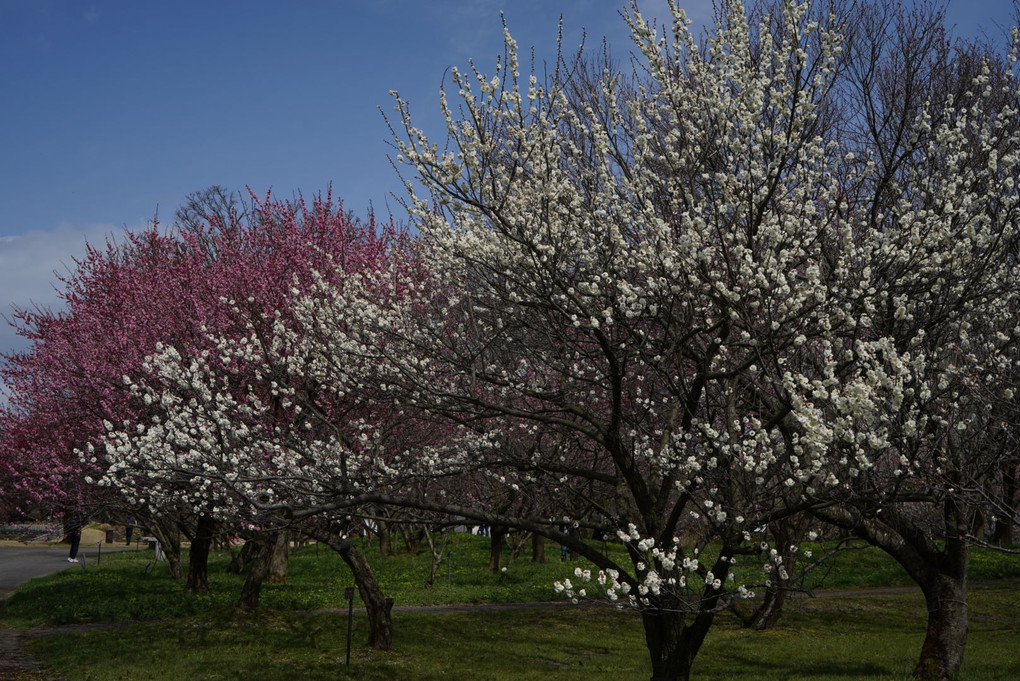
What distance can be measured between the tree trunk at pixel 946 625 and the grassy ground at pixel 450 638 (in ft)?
1.21

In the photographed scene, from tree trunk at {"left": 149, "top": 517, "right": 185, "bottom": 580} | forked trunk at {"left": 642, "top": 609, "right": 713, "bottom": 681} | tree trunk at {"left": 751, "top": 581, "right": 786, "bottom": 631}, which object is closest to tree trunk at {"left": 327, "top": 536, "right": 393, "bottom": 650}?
forked trunk at {"left": 642, "top": 609, "right": 713, "bottom": 681}

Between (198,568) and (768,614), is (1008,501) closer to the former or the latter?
(768,614)

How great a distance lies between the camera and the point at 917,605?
24141 mm

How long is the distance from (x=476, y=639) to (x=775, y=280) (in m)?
12.9

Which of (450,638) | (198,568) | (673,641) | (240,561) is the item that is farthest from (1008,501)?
(240,561)

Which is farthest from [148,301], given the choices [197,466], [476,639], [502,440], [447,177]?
[447,177]

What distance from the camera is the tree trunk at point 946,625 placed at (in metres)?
14.0

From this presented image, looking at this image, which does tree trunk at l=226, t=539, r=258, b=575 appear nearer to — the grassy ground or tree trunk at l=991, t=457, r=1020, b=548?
the grassy ground

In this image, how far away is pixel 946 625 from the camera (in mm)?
14102

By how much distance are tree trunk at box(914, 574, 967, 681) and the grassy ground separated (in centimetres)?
37

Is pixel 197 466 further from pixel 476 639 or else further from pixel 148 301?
pixel 148 301

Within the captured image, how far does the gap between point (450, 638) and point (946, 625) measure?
382 inches

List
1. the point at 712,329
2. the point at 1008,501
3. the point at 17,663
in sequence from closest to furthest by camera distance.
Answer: the point at 712,329 → the point at 17,663 → the point at 1008,501

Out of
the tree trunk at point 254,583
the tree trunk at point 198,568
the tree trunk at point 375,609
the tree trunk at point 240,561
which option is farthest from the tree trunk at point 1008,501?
the tree trunk at point 240,561
